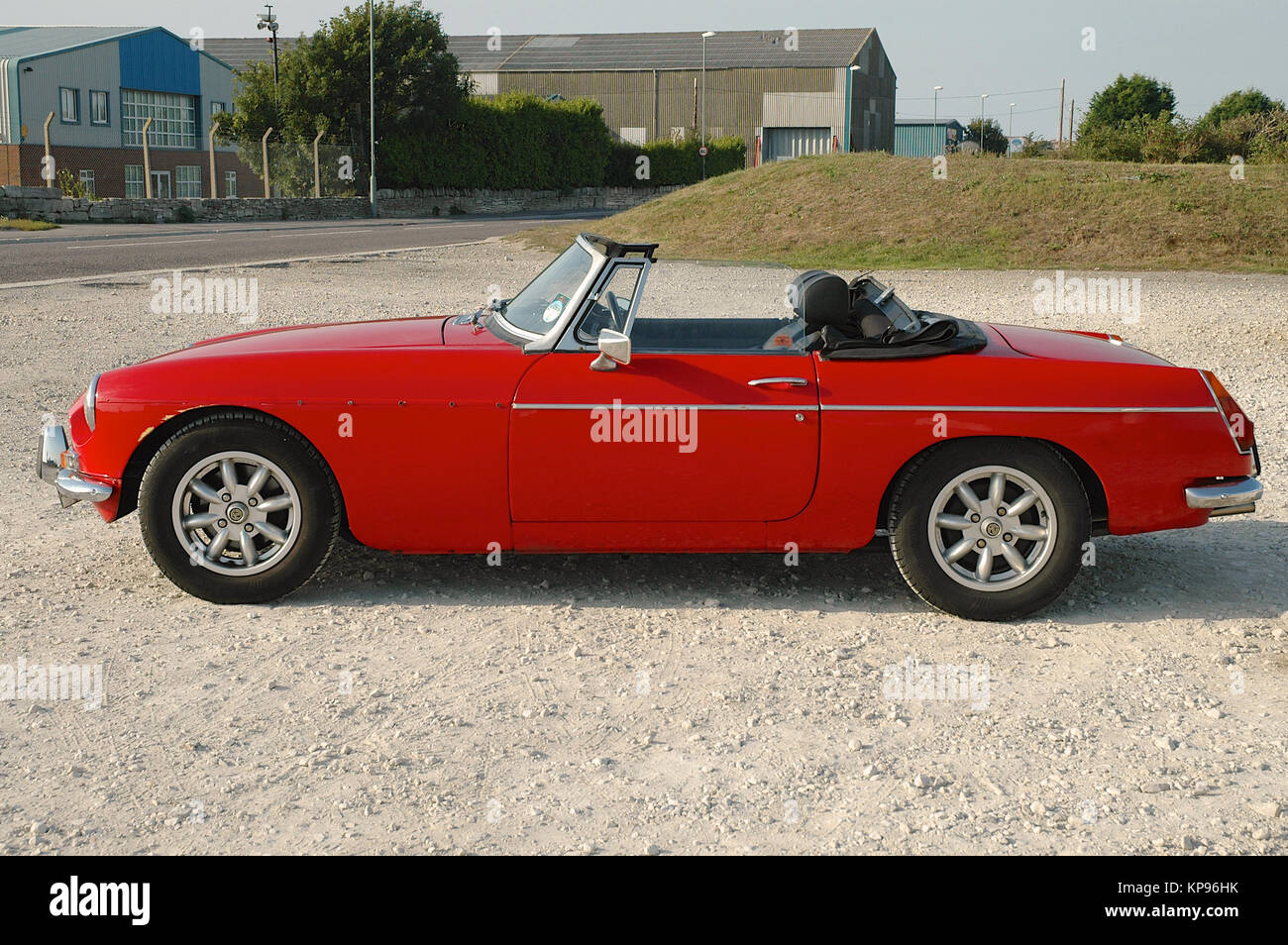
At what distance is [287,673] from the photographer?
4297 mm

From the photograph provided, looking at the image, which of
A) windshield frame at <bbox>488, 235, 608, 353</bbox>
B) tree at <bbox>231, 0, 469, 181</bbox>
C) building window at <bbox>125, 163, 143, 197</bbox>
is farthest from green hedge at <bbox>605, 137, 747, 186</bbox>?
windshield frame at <bbox>488, 235, 608, 353</bbox>

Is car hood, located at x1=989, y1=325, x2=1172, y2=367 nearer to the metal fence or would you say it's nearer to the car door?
the car door

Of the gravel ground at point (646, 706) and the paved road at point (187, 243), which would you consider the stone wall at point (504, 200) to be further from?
the gravel ground at point (646, 706)

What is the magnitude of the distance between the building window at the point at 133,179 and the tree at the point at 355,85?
148 inches

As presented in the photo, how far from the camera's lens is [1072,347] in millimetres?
5293

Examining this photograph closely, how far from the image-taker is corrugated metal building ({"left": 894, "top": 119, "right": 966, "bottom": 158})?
327ft

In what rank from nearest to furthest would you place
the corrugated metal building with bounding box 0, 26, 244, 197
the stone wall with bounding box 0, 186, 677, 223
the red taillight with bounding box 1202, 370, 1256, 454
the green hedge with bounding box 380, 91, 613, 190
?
the red taillight with bounding box 1202, 370, 1256, 454
the stone wall with bounding box 0, 186, 677, 223
the corrugated metal building with bounding box 0, 26, 244, 197
the green hedge with bounding box 380, 91, 613, 190

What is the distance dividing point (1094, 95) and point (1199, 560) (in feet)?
227

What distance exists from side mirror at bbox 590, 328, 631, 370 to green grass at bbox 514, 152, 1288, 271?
17041 mm

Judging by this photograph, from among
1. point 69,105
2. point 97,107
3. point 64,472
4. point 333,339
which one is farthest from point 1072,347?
point 97,107

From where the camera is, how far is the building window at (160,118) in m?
51.2

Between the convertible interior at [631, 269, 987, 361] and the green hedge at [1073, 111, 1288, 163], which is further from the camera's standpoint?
the green hedge at [1073, 111, 1288, 163]

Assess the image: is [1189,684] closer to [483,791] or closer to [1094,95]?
[483,791]

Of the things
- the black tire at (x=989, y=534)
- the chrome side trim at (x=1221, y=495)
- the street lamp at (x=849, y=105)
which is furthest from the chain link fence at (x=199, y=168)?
the street lamp at (x=849, y=105)
